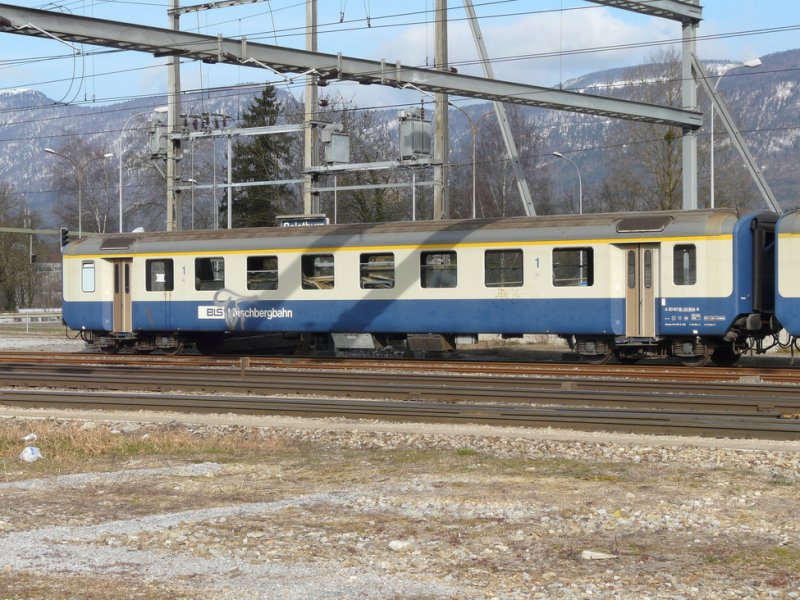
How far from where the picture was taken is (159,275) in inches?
1029

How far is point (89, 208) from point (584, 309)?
92.7 meters

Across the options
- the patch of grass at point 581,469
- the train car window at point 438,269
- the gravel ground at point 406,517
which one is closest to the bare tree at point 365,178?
the train car window at point 438,269

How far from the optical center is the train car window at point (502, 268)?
22016mm

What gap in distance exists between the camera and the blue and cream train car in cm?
1933

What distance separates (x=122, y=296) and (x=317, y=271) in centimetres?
557

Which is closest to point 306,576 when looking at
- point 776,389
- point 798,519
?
point 798,519

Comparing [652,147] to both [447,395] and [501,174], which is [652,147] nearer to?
[501,174]

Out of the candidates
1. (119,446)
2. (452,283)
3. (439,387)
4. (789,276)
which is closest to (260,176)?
(452,283)

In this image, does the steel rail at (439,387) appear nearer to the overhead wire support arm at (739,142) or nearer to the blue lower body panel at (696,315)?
the blue lower body panel at (696,315)

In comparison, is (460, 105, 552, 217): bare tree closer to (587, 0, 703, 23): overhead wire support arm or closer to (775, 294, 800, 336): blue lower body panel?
(587, 0, 703, 23): overhead wire support arm

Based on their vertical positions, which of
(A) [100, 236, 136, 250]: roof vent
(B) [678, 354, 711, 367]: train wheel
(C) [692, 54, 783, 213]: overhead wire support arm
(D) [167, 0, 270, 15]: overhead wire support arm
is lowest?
(B) [678, 354, 711, 367]: train wheel

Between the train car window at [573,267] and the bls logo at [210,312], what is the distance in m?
8.04

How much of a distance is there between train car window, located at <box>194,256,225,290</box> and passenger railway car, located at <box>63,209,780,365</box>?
3cm

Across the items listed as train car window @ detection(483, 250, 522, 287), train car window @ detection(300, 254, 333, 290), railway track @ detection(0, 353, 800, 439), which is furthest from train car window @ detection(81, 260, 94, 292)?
train car window @ detection(483, 250, 522, 287)
